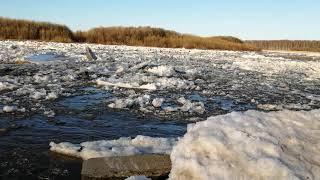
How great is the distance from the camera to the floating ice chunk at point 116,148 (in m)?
4.63

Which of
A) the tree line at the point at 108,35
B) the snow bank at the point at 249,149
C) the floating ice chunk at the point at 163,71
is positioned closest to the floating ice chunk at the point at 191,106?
the snow bank at the point at 249,149

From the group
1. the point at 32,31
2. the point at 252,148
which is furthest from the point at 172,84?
the point at 32,31

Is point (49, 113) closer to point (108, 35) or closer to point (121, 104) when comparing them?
point (121, 104)

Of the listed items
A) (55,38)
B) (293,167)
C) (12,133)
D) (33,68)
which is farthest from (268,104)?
(55,38)

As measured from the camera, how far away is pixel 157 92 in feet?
31.2

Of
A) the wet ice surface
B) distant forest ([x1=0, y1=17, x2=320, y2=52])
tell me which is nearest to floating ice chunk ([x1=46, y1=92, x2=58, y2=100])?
the wet ice surface

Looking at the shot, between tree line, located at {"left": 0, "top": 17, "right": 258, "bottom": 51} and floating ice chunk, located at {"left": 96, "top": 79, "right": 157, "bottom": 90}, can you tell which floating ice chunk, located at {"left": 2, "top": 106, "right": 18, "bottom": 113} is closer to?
floating ice chunk, located at {"left": 96, "top": 79, "right": 157, "bottom": 90}

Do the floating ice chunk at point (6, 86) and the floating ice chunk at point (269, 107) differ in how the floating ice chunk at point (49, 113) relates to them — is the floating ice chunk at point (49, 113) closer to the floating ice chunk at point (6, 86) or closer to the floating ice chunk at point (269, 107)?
the floating ice chunk at point (6, 86)

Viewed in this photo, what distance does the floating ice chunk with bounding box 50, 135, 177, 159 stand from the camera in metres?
4.63

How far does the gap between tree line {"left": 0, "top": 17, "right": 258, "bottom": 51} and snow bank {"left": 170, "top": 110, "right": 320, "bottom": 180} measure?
83.6 ft

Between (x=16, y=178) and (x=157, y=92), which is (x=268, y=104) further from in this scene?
(x=16, y=178)

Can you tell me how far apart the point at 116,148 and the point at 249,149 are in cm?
177

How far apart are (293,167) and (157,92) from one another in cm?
641

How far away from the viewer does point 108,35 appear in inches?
1293
